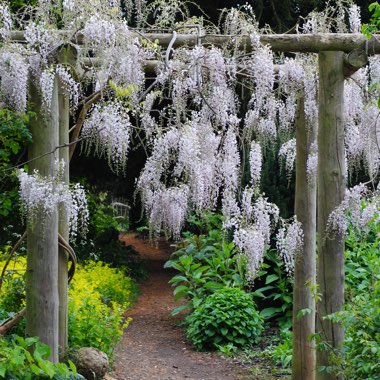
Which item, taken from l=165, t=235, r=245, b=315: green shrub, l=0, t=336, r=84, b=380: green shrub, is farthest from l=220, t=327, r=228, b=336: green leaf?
l=0, t=336, r=84, b=380: green shrub

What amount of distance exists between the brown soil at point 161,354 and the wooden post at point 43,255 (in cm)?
170

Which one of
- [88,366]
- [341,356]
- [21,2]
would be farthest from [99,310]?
[21,2]

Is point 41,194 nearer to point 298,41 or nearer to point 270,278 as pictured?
point 298,41

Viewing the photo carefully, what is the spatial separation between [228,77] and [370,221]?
4.60 feet

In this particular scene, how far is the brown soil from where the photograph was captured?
6.04 m

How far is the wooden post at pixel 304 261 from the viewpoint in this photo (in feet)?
17.5

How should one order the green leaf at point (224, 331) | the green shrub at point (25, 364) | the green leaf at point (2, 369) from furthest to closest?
the green leaf at point (224, 331) → the green shrub at point (25, 364) → the green leaf at point (2, 369)

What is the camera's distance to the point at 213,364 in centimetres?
638

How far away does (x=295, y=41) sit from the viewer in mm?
4578

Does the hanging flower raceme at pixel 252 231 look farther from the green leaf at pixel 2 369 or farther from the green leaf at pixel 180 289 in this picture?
the green leaf at pixel 180 289

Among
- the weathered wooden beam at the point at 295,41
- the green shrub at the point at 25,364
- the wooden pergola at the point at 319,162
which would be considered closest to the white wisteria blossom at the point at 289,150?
the wooden pergola at the point at 319,162

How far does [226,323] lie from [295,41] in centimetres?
322

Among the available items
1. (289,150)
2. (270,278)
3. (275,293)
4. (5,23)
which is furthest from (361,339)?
(275,293)

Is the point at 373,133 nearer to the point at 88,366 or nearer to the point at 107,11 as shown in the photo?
the point at 107,11
